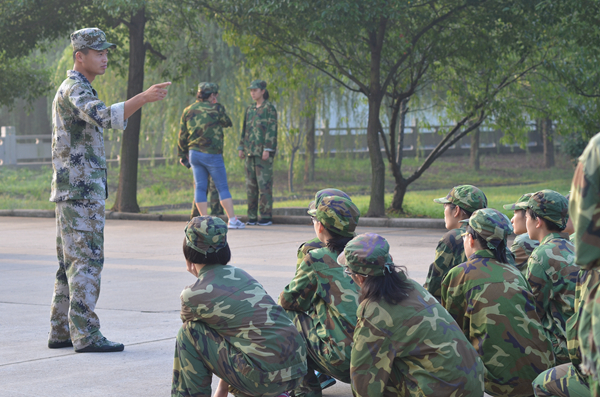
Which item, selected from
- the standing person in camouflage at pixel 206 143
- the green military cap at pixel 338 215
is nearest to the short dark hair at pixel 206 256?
the green military cap at pixel 338 215

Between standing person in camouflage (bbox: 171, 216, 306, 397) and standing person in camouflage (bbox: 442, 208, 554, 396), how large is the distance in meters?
0.88

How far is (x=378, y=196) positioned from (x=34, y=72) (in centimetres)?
872

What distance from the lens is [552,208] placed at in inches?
171

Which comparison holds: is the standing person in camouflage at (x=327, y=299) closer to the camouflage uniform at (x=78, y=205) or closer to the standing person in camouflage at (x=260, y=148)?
the camouflage uniform at (x=78, y=205)

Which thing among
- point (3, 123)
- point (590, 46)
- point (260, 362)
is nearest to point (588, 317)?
point (260, 362)

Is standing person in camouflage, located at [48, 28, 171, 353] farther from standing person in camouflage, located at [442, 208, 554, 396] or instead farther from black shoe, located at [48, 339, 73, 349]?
standing person in camouflage, located at [442, 208, 554, 396]

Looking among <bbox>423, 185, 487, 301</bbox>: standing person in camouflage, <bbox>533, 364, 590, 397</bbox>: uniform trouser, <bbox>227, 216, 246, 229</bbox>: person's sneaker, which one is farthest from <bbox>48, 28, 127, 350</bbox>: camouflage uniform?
<bbox>227, 216, 246, 229</bbox>: person's sneaker

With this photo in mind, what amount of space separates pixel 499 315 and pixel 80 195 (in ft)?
9.27

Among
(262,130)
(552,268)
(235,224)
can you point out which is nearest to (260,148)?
(262,130)

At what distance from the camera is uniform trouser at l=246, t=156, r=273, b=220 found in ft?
41.3

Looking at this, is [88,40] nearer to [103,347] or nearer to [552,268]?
[103,347]

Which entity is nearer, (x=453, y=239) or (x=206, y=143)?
(x=453, y=239)

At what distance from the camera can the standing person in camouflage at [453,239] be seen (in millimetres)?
4758

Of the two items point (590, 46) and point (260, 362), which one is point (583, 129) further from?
point (260, 362)
